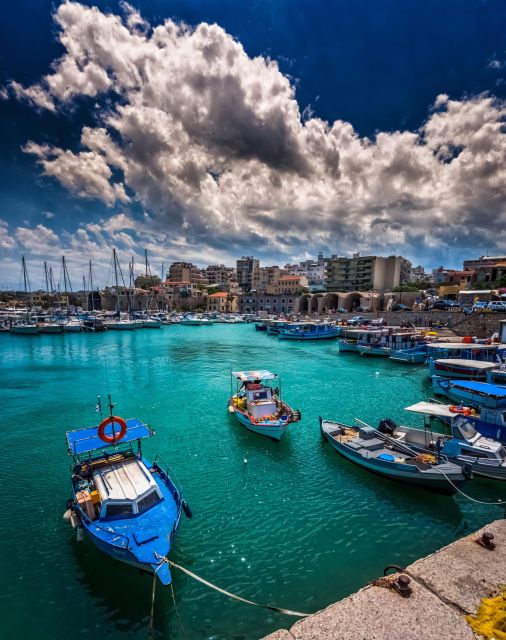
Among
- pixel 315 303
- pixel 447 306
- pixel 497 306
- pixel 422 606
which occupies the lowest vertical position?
pixel 422 606

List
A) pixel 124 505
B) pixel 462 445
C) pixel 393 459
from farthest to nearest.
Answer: pixel 462 445, pixel 393 459, pixel 124 505

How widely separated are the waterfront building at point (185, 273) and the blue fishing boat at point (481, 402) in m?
152

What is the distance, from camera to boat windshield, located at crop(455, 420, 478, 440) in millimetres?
15539

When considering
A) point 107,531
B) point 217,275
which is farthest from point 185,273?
point 107,531

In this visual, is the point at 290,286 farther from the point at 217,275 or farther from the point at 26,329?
the point at 26,329

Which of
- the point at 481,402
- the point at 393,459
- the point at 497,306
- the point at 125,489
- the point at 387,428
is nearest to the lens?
the point at 125,489

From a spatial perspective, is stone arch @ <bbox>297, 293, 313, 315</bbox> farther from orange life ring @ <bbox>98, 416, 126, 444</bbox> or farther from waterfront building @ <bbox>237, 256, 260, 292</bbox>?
orange life ring @ <bbox>98, 416, 126, 444</bbox>

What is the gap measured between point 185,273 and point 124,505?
16212 cm

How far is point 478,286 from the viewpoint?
81438 millimetres

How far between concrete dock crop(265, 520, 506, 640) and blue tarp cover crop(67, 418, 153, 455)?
29.6ft

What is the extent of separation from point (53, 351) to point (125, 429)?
52969mm

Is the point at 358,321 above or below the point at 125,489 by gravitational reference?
below

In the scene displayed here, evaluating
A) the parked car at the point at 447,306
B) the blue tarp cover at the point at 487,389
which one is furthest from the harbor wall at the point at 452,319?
the blue tarp cover at the point at 487,389

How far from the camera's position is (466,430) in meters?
15.8
